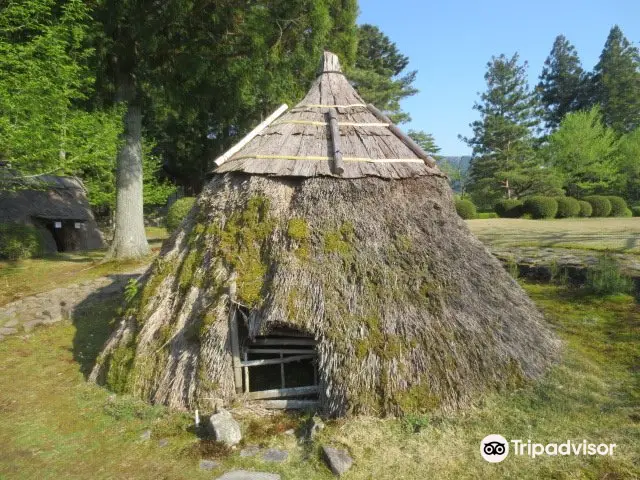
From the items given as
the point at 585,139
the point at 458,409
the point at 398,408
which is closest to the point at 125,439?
the point at 398,408

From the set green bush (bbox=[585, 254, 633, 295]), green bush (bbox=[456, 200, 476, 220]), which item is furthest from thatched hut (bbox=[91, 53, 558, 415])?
green bush (bbox=[456, 200, 476, 220])

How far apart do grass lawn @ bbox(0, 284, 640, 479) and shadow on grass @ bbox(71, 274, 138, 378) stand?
45.0 inches

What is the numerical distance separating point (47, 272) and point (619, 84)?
5282 cm

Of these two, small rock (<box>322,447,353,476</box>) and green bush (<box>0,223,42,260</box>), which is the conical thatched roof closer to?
small rock (<box>322,447,353,476</box>)

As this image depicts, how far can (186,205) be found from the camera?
19922mm

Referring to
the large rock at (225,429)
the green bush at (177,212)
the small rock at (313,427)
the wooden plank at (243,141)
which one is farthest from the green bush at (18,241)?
the small rock at (313,427)

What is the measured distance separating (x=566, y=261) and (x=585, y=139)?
28.8 meters

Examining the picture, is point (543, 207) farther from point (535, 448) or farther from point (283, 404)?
point (283, 404)

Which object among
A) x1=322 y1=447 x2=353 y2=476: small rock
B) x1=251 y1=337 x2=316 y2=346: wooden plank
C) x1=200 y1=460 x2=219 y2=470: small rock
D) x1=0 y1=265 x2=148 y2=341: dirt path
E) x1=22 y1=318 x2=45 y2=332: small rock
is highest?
x1=251 y1=337 x2=316 y2=346: wooden plank

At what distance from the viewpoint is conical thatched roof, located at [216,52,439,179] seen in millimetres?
5941

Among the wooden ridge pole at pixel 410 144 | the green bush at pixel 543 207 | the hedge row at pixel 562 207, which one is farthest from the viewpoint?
the hedge row at pixel 562 207

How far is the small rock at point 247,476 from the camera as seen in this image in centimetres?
409

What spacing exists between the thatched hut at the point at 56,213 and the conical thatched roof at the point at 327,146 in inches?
497

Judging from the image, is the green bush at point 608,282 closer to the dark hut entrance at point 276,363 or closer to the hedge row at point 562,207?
the dark hut entrance at point 276,363
